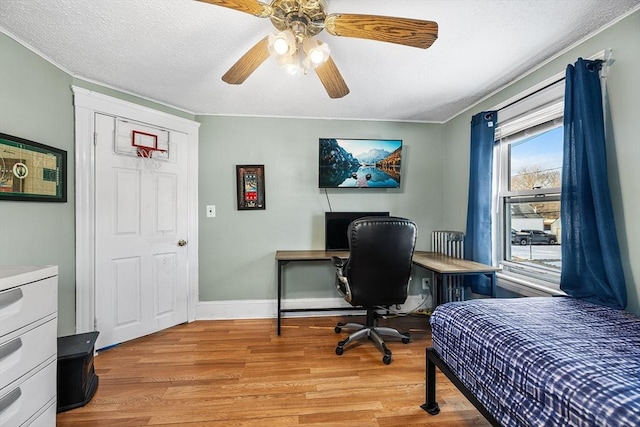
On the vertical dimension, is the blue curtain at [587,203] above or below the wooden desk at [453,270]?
above

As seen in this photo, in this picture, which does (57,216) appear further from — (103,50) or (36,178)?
(103,50)

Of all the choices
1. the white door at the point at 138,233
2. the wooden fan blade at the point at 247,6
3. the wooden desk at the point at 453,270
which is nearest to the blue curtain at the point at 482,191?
the wooden desk at the point at 453,270

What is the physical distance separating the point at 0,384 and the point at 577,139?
3.09 m

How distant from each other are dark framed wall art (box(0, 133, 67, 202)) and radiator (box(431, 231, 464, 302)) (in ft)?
10.8

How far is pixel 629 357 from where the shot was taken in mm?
905

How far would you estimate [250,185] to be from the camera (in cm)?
292

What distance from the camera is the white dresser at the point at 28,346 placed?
1.12 metres

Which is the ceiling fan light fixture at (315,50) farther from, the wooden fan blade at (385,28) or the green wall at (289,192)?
the green wall at (289,192)

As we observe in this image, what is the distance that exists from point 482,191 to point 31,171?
3.42 m

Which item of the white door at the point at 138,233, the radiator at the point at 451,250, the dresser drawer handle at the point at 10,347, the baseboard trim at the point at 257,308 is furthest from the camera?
the baseboard trim at the point at 257,308

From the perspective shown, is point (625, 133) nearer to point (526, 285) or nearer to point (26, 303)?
point (526, 285)

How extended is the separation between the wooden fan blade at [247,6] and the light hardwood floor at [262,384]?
2.07 metres

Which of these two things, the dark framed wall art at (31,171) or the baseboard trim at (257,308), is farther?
the baseboard trim at (257,308)

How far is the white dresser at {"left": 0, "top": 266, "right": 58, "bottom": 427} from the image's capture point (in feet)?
3.68
